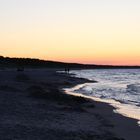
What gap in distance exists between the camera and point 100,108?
1057 inches

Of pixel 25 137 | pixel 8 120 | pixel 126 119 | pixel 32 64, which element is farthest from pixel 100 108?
pixel 32 64

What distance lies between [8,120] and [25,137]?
10.2 ft

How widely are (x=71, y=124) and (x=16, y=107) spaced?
472 cm

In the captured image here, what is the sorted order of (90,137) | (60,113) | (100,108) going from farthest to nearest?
(100,108) < (60,113) < (90,137)

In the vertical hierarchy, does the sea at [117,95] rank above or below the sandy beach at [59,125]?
below

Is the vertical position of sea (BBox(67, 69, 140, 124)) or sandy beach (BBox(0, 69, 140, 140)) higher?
sandy beach (BBox(0, 69, 140, 140))

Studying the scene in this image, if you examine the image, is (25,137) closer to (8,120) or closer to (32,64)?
(8,120)

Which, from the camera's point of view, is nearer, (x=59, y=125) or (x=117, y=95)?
(x=59, y=125)

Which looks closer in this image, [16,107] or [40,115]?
[40,115]

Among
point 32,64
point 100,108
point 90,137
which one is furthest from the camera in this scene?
point 32,64

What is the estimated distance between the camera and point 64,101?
27.1 metres

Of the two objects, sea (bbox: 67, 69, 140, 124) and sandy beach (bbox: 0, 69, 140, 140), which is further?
sea (bbox: 67, 69, 140, 124)

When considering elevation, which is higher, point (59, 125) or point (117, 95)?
point (59, 125)

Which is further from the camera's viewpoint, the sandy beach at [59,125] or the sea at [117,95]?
the sea at [117,95]
